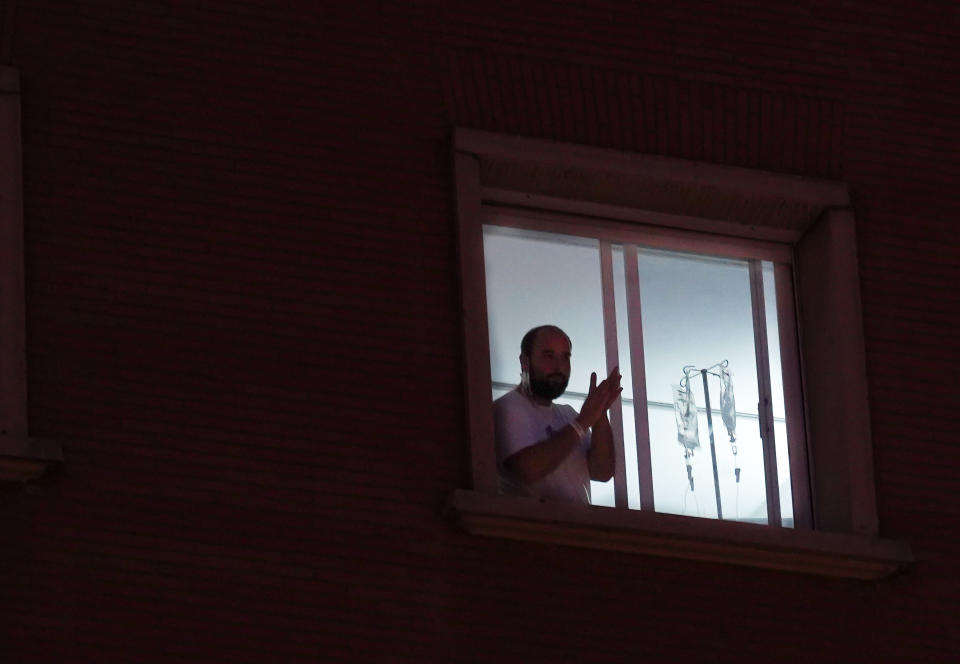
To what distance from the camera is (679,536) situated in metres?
13.3

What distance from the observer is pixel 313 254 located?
13484mm

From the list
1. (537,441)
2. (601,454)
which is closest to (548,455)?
(537,441)

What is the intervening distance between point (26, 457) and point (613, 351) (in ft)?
9.87

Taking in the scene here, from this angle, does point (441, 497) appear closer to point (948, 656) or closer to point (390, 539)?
point (390, 539)

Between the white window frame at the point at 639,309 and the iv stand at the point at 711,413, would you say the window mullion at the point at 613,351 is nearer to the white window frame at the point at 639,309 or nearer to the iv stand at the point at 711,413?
the white window frame at the point at 639,309

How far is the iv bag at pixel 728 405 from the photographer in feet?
46.6

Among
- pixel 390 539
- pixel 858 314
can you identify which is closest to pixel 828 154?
pixel 858 314

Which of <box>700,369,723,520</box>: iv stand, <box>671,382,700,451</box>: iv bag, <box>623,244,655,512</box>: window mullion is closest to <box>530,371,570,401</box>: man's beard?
<box>623,244,655,512</box>: window mullion

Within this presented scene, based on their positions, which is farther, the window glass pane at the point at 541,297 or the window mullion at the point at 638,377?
the window glass pane at the point at 541,297

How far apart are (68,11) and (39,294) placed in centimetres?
144

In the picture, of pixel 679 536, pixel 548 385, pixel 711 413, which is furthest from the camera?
pixel 711 413

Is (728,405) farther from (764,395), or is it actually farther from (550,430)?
(550,430)

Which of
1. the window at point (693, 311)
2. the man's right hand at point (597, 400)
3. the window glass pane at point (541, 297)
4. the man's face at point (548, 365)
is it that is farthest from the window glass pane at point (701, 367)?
the man's face at point (548, 365)

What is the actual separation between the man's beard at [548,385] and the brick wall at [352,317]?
0.46 m
